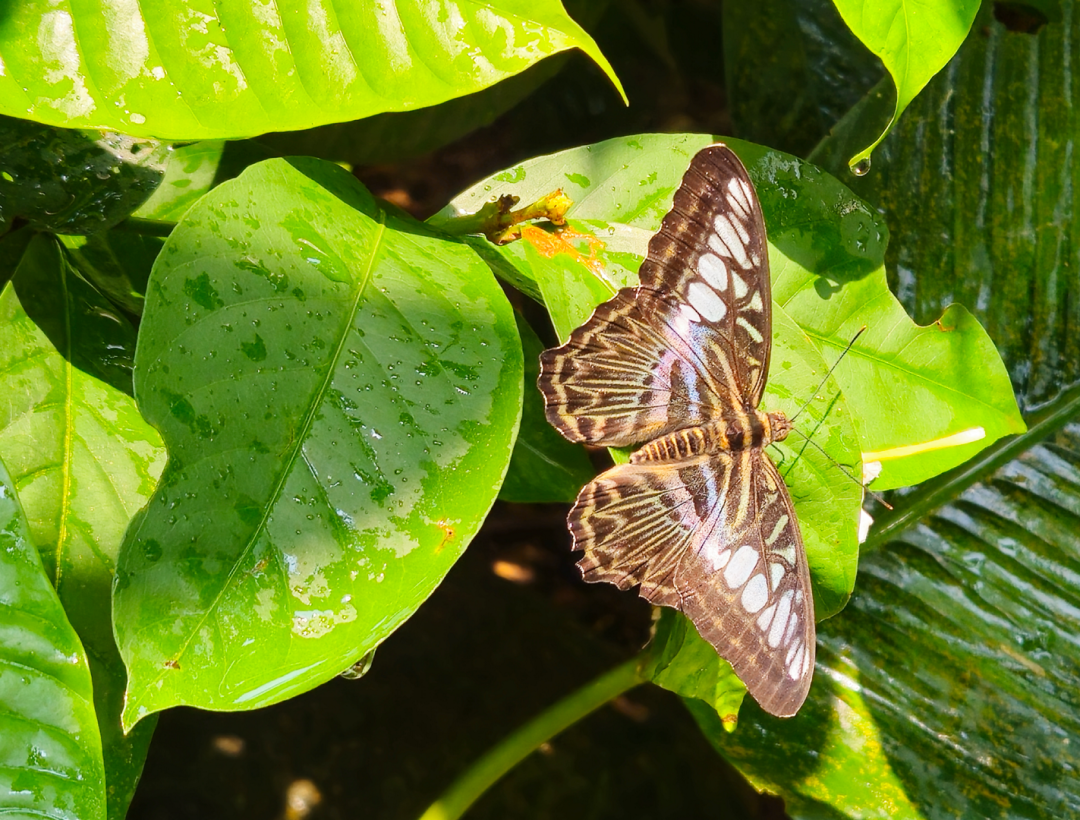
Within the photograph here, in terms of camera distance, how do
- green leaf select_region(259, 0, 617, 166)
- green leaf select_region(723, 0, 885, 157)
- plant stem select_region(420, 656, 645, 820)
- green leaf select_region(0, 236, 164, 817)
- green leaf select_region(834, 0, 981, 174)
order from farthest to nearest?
green leaf select_region(723, 0, 885, 157), green leaf select_region(259, 0, 617, 166), plant stem select_region(420, 656, 645, 820), green leaf select_region(0, 236, 164, 817), green leaf select_region(834, 0, 981, 174)

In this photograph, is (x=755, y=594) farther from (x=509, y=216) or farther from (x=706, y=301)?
(x=509, y=216)

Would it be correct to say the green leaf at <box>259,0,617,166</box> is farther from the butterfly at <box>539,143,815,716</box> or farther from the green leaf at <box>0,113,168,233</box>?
the butterfly at <box>539,143,815,716</box>

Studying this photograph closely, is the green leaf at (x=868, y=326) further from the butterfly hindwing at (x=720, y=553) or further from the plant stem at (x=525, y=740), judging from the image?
the plant stem at (x=525, y=740)

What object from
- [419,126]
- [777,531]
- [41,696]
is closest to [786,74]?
[419,126]

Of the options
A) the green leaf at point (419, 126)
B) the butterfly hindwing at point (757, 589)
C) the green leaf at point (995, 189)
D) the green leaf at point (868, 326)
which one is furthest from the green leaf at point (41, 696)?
the green leaf at point (995, 189)

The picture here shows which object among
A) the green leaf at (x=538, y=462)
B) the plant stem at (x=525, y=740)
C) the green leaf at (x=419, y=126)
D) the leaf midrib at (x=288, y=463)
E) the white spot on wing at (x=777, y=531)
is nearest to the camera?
the leaf midrib at (x=288, y=463)

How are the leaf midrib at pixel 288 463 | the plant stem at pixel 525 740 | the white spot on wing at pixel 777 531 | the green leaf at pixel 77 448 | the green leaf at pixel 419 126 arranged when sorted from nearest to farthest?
the leaf midrib at pixel 288 463 → the green leaf at pixel 77 448 → the white spot on wing at pixel 777 531 → the plant stem at pixel 525 740 → the green leaf at pixel 419 126

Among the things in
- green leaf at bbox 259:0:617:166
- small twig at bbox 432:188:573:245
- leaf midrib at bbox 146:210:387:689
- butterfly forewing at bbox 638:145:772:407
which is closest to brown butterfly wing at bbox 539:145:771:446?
butterfly forewing at bbox 638:145:772:407
